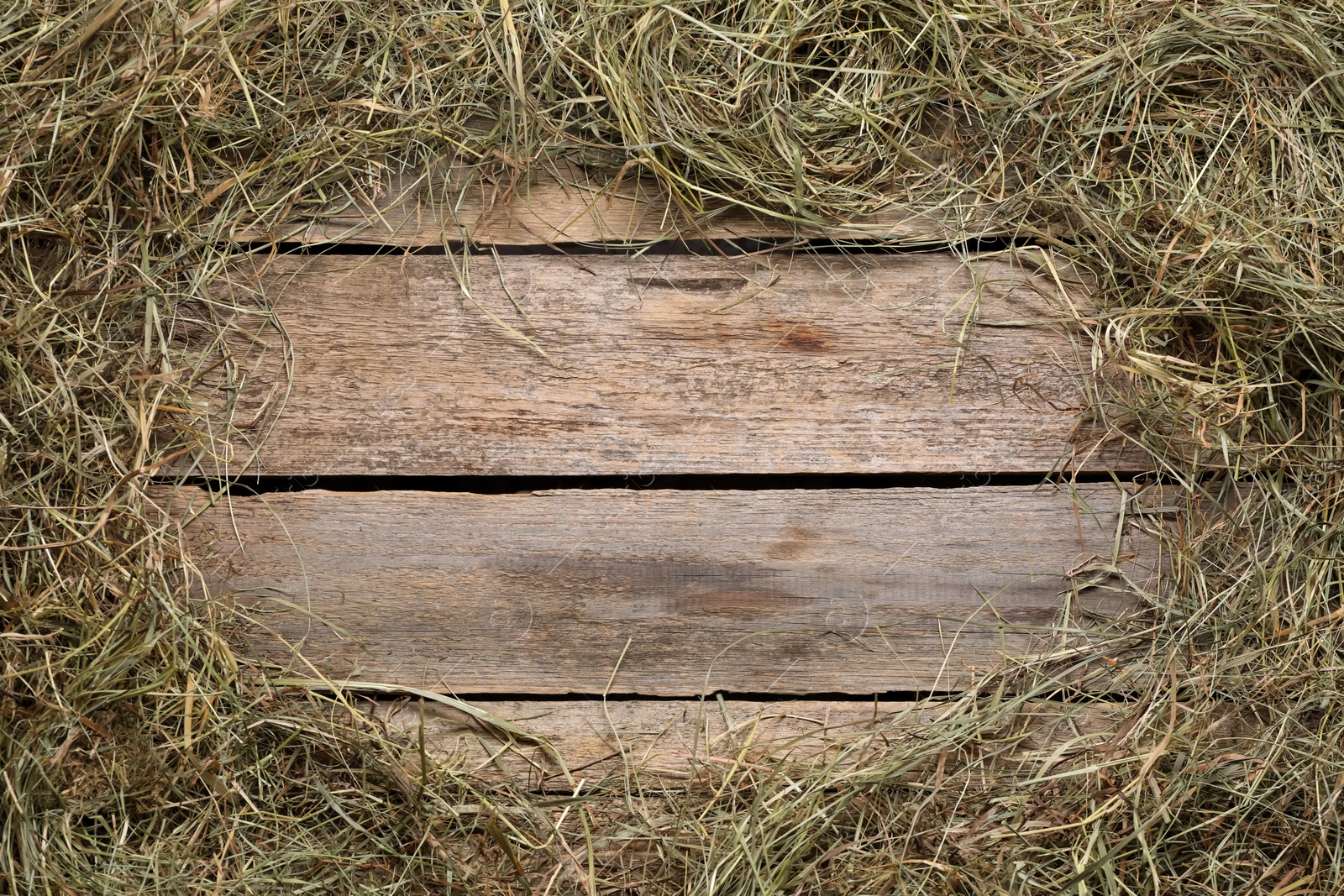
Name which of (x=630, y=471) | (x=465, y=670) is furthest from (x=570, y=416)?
(x=465, y=670)

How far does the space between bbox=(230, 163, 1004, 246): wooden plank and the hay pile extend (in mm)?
30

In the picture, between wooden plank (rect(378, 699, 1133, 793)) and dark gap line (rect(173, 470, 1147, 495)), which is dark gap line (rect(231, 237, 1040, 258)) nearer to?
dark gap line (rect(173, 470, 1147, 495))

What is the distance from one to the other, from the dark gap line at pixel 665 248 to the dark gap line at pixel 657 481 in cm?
34

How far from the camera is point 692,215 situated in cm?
142

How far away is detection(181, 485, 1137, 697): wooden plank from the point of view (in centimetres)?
140

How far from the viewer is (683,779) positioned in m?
1.39

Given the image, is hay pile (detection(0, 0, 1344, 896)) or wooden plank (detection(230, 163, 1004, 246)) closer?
hay pile (detection(0, 0, 1344, 896))

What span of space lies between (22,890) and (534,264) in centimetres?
113

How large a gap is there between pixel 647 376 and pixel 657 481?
16 cm

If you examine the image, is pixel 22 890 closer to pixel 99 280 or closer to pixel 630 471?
pixel 99 280

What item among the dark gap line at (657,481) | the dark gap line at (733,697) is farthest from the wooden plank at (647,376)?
the dark gap line at (733,697)

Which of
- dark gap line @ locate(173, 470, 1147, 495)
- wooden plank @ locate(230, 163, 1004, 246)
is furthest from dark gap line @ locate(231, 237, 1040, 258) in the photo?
dark gap line @ locate(173, 470, 1147, 495)

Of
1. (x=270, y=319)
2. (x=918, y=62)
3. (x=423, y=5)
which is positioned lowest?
(x=270, y=319)

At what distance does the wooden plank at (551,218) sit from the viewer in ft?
4.69
